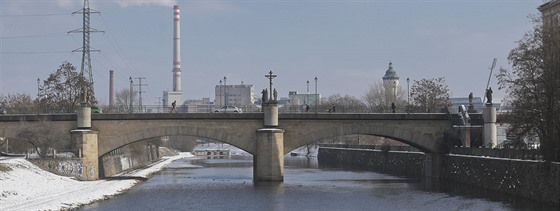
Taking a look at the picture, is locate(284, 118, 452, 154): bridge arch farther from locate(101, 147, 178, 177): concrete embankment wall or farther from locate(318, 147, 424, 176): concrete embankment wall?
locate(101, 147, 178, 177): concrete embankment wall

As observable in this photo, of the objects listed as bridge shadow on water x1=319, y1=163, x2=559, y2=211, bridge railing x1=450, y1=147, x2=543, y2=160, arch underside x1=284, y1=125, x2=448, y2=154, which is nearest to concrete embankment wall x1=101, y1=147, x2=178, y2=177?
arch underside x1=284, y1=125, x2=448, y2=154

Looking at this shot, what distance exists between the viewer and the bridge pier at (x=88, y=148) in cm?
7184

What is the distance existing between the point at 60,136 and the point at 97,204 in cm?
2349

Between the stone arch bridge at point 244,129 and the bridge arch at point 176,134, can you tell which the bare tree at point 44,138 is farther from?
the bridge arch at point 176,134

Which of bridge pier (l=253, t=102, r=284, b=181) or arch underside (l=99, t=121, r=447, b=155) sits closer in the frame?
bridge pier (l=253, t=102, r=284, b=181)

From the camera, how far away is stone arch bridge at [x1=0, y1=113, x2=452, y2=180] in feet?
239

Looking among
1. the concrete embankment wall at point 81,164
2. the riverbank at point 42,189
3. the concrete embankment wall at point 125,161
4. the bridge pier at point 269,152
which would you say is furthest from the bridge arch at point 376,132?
the concrete embankment wall at point 125,161

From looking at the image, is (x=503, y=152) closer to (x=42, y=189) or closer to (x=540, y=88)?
(x=540, y=88)

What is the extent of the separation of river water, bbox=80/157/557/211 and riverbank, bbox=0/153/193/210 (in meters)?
1.33

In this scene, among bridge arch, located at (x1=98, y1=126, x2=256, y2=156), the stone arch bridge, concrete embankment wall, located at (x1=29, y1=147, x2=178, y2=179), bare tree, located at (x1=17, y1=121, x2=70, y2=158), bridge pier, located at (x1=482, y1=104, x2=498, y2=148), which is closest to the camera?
concrete embankment wall, located at (x1=29, y1=147, x2=178, y2=179)

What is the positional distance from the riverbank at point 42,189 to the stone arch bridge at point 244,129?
617cm

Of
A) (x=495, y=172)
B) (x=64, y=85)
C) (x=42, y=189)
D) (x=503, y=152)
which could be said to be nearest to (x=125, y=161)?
(x=64, y=85)

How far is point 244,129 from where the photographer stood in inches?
2911

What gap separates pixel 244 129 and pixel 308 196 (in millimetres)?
15803
